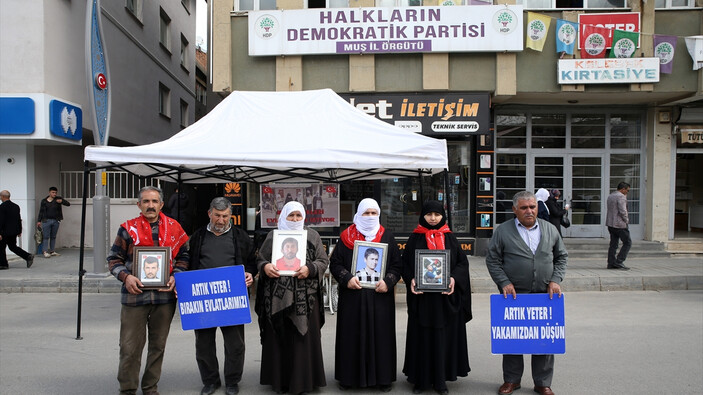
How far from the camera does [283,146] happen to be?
5.56 m

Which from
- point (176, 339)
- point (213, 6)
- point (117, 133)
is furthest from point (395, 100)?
point (117, 133)

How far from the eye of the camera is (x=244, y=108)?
22.5 ft

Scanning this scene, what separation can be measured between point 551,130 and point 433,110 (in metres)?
3.91

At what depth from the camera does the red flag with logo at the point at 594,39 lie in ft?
37.1

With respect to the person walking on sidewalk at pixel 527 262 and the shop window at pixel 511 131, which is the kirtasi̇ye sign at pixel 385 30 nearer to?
the shop window at pixel 511 131

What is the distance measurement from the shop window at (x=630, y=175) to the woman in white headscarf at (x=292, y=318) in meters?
11.6

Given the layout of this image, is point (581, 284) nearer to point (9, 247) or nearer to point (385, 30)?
point (385, 30)

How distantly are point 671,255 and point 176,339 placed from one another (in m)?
12.0

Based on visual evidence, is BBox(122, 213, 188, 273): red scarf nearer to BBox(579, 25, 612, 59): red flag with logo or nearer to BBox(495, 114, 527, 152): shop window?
BBox(495, 114, 527, 152): shop window

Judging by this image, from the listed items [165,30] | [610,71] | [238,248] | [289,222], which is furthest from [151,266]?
[165,30]

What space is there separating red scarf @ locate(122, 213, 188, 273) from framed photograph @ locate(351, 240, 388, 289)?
1.54 metres

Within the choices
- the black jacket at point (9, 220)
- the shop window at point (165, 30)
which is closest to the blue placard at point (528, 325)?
the black jacket at point (9, 220)

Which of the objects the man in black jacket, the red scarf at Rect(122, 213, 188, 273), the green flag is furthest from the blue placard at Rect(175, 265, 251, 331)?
the green flag

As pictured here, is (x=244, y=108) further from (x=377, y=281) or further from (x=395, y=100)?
(x=395, y=100)
